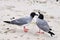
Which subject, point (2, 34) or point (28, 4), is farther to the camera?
point (28, 4)

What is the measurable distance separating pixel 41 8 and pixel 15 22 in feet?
11.3

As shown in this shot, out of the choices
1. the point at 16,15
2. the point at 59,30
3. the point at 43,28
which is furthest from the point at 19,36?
the point at 16,15

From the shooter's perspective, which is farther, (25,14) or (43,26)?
(25,14)

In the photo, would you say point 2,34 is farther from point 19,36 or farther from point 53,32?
Answer: point 53,32

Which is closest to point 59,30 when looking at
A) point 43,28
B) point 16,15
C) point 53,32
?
point 53,32

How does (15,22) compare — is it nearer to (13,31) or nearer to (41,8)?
(13,31)

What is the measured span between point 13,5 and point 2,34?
416 centimetres

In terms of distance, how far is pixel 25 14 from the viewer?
11.2 metres

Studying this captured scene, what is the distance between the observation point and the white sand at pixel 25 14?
341 inches

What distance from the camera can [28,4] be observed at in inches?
513

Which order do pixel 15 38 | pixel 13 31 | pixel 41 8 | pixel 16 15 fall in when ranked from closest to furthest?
pixel 15 38
pixel 13 31
pixel 16 15
pixel 41 8

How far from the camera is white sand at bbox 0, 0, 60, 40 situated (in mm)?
8664

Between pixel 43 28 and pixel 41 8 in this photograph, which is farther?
pixel 41 8

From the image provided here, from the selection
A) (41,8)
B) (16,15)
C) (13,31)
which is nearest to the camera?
(13,31)
